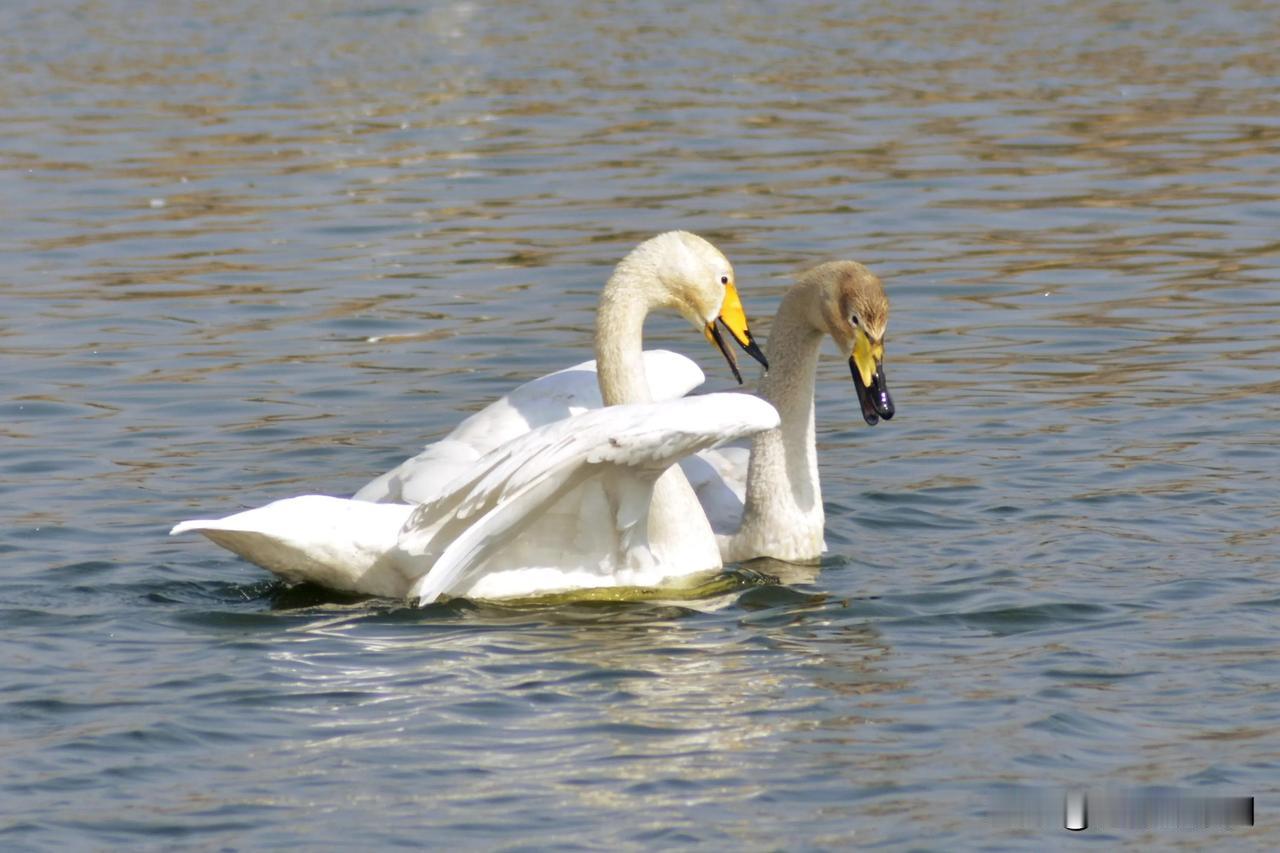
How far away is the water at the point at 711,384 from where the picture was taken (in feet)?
21.6

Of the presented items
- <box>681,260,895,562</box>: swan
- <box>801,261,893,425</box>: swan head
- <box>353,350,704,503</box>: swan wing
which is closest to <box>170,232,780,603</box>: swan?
<box>353,350,704,503</box>: swan wing

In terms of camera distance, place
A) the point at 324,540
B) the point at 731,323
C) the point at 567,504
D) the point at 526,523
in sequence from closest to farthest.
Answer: the point at 324,540 < the point at 526,523 < the point at 567,504 < the point at 731,323

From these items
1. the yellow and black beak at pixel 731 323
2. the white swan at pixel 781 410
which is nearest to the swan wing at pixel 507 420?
the white swan at pixel 781 410

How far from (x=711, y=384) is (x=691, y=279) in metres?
3.47

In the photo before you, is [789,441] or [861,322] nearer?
[861,322]

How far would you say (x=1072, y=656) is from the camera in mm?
7531

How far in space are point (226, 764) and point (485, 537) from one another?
1365mm

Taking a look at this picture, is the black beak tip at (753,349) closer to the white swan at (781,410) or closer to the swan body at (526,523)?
the white swan at (781,410)

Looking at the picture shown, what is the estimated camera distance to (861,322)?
8773 millimetres

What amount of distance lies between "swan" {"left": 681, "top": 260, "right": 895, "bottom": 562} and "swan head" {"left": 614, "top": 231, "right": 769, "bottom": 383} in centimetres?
35

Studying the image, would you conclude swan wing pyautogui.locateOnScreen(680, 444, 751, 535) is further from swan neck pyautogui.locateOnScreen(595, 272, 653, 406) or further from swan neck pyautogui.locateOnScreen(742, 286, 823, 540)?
swan neck pyautogui.locateOnScreen(595, 272, 653, 406)

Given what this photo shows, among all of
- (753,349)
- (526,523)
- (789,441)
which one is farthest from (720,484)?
(526,523)

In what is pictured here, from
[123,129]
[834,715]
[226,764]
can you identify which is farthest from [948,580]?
[123,129]

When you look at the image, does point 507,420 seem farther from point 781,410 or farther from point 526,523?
point 781,410
